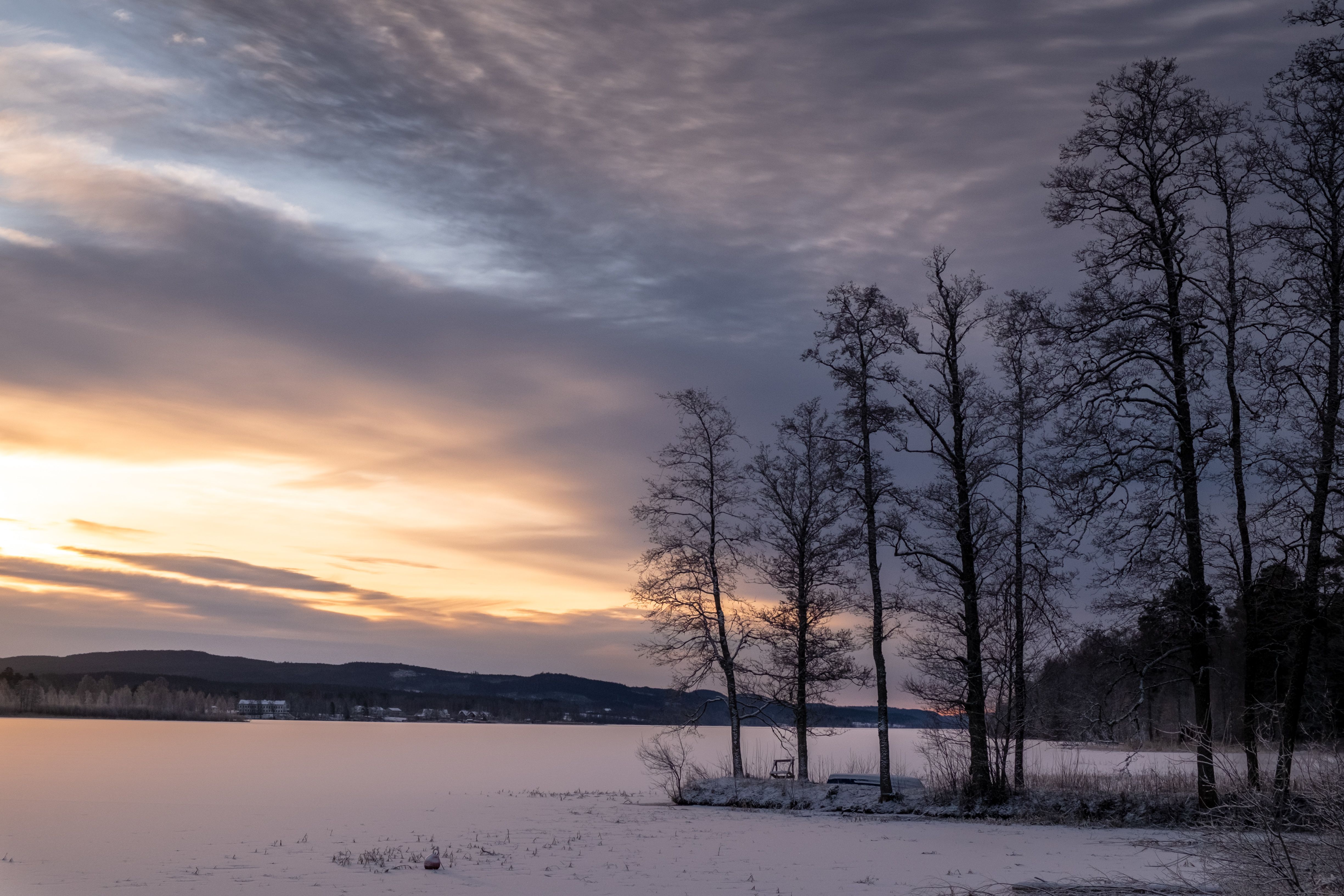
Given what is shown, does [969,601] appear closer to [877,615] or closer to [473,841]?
[877,615]

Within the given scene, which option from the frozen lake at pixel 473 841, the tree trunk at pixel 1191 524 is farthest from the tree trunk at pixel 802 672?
the tree trunk at pixel 1191 524

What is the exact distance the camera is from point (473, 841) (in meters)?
26.2

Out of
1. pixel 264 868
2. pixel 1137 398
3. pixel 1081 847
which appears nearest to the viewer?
pixel 264 868

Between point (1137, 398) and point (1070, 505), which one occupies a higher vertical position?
point (1137, 398)

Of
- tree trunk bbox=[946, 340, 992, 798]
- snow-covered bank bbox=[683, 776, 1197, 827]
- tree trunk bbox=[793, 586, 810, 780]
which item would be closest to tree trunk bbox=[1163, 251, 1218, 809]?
snow-covered bank bbox=[683, 776, 1197, 827]

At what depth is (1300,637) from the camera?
23.0 m

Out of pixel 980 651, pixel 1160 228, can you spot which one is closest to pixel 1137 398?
pixel 1160 228

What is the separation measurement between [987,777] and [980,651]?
12.3 ft

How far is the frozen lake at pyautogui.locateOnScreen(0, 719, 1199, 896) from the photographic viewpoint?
738 inches

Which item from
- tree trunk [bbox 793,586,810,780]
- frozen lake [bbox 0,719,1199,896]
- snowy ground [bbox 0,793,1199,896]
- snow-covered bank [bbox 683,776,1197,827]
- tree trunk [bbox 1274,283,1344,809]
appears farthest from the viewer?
tree trunk [bbox 793,586,810,780]

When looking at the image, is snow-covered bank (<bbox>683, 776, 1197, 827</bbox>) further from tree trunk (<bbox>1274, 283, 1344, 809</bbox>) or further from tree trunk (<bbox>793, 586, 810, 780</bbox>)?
tree trunk (<bbox>1274, 283, 1344, 809</bbox>)

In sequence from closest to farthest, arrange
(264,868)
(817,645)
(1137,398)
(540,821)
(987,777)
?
(264,868) → (1137,398) → (987,777) → (540,821) → (817,645)

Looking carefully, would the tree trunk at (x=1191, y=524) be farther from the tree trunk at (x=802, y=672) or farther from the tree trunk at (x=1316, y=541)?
the tree trunk at (x=802, y=672)

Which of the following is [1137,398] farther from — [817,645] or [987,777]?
[817,645]
